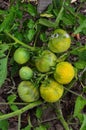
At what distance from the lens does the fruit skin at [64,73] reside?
1944 mm

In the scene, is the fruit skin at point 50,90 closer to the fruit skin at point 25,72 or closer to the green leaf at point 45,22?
the fruit skin at point 25,72

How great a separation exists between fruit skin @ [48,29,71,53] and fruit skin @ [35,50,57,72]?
0.04 metres

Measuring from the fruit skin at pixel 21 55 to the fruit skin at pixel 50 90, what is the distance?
16 cm

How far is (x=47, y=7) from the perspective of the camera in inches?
84.8

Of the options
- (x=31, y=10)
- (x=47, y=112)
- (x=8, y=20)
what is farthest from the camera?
(x=47, y=112)

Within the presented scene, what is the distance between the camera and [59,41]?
6.51ft

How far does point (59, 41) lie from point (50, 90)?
0.86 ft

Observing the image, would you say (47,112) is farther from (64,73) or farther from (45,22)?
(45,22)

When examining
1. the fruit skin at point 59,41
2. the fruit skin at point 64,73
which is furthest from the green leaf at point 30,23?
the fruit skin at point 64,73

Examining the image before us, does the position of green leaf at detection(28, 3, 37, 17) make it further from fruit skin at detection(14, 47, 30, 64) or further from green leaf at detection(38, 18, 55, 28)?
fruit skin at detection(14, 47, 30, 64)

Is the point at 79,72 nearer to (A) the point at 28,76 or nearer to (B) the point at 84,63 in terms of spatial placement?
(B) the point at 84,63

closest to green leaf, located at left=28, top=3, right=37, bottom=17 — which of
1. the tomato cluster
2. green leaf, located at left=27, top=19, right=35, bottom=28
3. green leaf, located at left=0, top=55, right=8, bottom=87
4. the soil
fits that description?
green leaf, located at left=27, top=19, right=35, bottom=28

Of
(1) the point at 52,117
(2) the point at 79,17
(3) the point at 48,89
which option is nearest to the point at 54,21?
(2) the point at 79,17

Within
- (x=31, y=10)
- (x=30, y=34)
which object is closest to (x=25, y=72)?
(x=30, y=34)
